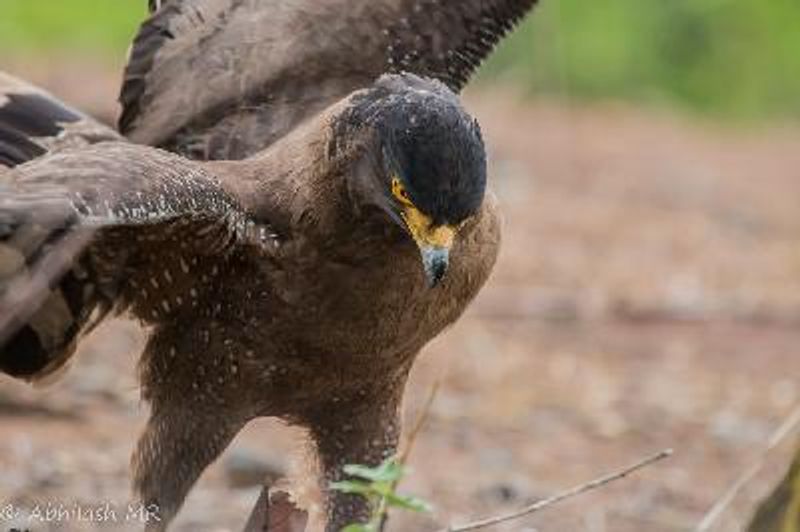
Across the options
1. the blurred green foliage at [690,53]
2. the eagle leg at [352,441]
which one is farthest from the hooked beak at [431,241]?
the blurred green foliage at [690,53]

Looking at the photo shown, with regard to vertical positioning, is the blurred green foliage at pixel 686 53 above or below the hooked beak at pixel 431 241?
below

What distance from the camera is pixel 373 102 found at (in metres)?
7.18

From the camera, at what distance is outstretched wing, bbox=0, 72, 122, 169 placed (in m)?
7.77

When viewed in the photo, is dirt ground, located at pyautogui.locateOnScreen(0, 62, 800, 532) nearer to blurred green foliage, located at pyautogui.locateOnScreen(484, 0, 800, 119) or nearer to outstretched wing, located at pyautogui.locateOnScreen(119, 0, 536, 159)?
outstretched wing, located at pyautogui.locateOnScreen(119, 0, 536, 159)

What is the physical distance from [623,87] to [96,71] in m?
6.80

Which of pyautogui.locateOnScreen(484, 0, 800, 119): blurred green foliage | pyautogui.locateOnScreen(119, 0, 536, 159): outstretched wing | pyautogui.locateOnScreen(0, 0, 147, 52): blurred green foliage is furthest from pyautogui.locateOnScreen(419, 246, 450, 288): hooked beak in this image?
pyautogui.locateOnScreen(484, 0, 800, 119): blurred green foliage

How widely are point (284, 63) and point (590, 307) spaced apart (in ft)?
16.5

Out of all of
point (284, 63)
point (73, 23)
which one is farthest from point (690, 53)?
point (284, 63)

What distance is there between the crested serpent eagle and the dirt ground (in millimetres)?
345

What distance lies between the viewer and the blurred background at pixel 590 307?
31.8 ft

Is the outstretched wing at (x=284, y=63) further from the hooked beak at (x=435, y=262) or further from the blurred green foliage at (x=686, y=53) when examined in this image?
the blurred green foliage at (x=686, y=53)

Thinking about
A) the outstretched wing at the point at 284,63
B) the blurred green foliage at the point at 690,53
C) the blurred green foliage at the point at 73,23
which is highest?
the outstretched wing at the point at 284,63

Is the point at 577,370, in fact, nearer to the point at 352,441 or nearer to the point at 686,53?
the point at 352,441

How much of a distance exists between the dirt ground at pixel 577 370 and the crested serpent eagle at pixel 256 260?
1.13ft
